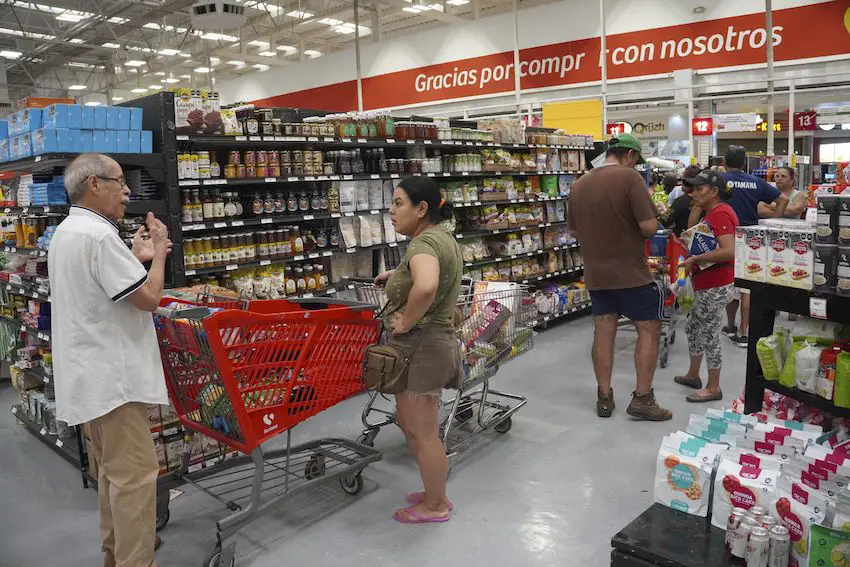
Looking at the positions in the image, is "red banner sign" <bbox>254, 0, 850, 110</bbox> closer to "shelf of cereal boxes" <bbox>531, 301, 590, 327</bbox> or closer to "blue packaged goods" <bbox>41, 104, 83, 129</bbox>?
"shelf of cereal boxes" <bbox>531, 301, 590, 327</bbox>

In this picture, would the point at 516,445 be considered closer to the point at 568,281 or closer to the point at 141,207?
the point at 141,207

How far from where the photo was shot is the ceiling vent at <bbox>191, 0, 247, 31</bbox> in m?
10.8

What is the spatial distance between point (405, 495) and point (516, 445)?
3.17ft

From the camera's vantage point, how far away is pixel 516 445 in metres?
4.33

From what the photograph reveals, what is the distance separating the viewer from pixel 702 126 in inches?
455

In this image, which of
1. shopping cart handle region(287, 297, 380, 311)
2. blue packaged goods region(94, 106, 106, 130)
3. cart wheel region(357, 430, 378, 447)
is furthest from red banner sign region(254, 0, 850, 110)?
blue packaged goods region(94, 106, 106, 130)

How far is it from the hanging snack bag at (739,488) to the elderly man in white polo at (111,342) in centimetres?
226

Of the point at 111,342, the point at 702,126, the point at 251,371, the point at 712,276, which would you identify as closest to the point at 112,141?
the point at 111,342

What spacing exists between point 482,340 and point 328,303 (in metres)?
1.09

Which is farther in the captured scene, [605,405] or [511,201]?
[511,201]

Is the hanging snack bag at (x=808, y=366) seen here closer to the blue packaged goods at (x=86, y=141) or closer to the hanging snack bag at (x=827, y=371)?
the hanging snack bag at (x=827, y=371)

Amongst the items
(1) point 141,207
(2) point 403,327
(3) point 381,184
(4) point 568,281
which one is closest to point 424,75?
(4) point 568,281

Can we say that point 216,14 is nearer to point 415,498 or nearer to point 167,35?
point 415,498

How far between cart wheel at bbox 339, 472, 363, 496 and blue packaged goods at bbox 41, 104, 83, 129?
99.6 inches
